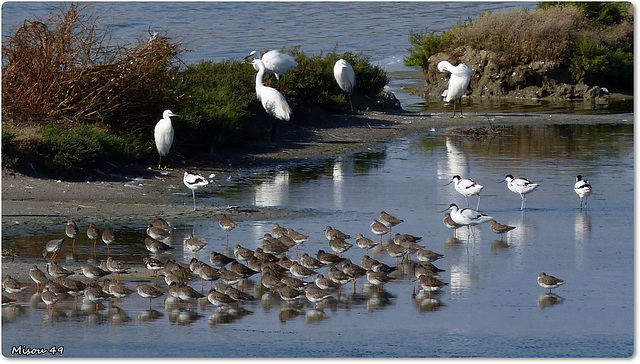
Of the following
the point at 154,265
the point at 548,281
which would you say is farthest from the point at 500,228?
the point at 154,265

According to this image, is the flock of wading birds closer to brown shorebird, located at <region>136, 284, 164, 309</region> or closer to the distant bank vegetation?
brown shorebird, located at <region>136, 284, 164, 309</region>

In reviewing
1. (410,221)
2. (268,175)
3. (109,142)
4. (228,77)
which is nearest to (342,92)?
(228,77)

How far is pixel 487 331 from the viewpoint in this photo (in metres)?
9.45

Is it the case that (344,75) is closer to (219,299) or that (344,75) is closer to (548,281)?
(548,281)

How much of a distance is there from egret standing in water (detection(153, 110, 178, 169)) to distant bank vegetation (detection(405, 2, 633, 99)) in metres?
18.2

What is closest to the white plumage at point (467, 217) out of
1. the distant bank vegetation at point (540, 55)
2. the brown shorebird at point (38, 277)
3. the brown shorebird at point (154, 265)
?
the brown shorebird at point (154, 265)

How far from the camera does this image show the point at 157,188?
55.0ft

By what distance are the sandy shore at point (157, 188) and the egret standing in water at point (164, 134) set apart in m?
0.46

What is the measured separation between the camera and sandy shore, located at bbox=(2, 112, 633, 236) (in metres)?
14.4

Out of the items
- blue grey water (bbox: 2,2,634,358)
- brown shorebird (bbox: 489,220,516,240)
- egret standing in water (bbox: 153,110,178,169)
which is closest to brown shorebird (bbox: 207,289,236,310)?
blue grey water (bbox: 2,2,634,358)

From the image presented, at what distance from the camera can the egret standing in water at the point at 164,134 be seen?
17859mm

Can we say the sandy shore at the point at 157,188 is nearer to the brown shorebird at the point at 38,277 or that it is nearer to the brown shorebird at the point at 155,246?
the brown shorebird at the point at 155,246

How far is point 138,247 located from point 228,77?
1221 cm

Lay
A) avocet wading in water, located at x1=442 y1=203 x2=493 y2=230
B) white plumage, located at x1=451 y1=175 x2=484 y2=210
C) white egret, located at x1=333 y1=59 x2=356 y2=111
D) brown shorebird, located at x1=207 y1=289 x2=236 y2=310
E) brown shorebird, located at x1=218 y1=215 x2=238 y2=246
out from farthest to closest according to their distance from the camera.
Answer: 1. white egret, located at x1=333 y1=59 x2=356 y2=111
2. white plumage, located at x1=451 y1=175 x2=484 y2=210
3. avocet wading in water, located at x1=442 y1=203 x2=493 y2=230
4. brown shorebird, located at x1=218 y1=215 x2=238 y2=246
5. brown shorebird, located at x1=207 y1=289 x2=236 y2=310
